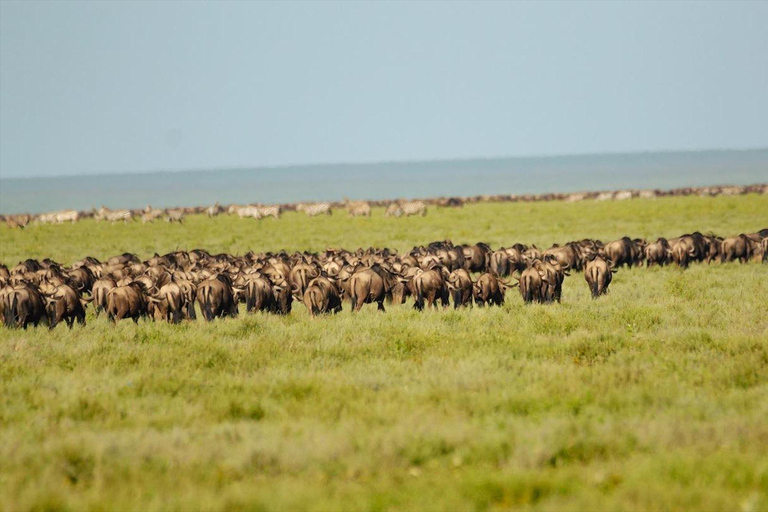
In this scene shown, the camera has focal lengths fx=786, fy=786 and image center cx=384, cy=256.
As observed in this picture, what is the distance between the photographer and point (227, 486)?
697cm

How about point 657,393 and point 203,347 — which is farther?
point 203,347

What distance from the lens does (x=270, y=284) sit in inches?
699

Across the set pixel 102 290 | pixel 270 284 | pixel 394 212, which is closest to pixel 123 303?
pixel 102 290

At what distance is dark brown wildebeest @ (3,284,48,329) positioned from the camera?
50.2 ft

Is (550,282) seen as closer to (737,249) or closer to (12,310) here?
(737,249)

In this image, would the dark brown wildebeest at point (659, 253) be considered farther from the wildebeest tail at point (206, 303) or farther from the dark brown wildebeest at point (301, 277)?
the wildebeest tail at point (206, 303)

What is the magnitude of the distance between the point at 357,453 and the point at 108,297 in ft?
33.0

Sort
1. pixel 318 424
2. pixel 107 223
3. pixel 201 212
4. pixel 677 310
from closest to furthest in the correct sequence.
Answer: pixel 318 424
pixel 677 310
pixel 107 223
pixel 201 212

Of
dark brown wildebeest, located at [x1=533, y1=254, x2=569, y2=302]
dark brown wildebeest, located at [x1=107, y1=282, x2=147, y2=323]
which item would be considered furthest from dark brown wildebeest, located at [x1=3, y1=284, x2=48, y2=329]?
dark brown wildebeest, located at [x1=533, y1=254, x2=569, y2=302]

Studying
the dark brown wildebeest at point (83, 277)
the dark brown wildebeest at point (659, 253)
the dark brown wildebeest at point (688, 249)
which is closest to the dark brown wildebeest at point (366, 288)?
the dark brown wildebeest at point (83, 277)

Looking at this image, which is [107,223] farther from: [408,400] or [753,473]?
[753,473]

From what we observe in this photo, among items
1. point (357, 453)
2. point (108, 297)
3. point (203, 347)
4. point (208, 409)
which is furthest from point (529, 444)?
point (108, 297)

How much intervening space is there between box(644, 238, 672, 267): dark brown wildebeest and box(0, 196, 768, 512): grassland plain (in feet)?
28.5

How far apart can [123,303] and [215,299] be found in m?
1.89
